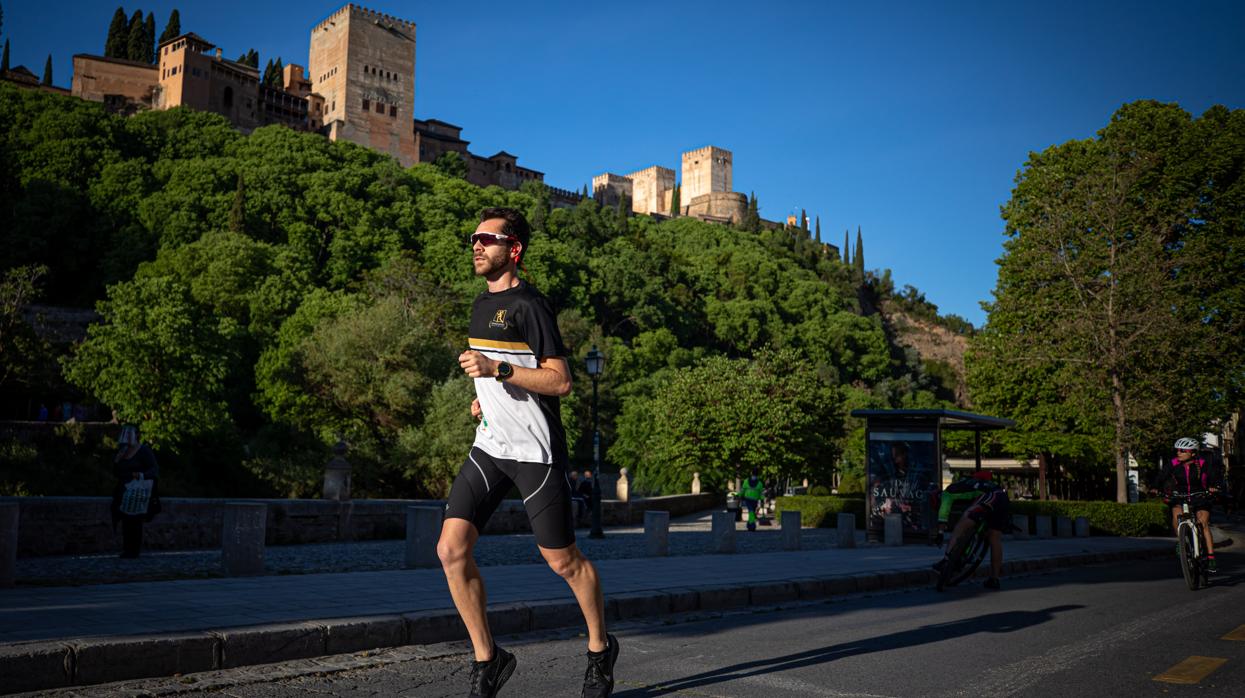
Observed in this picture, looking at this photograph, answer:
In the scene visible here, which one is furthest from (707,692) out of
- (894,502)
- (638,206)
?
(638,206)

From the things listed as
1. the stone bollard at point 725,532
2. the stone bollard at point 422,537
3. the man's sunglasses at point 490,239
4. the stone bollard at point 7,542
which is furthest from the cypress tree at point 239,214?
the man's sunglasses at point 490,239

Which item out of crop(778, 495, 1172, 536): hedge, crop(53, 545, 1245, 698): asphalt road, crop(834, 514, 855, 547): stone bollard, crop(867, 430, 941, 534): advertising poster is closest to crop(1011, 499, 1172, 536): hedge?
crop(778, 495, 1172, 536): hedge

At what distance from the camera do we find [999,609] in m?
8.84

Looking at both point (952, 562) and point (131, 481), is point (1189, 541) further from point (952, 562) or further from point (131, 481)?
point (131, 481)

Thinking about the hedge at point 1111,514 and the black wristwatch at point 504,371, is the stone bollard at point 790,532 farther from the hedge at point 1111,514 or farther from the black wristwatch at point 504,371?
the black wristwatch at point 504,371

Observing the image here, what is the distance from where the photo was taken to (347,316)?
43.3 m

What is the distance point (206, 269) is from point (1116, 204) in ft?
152

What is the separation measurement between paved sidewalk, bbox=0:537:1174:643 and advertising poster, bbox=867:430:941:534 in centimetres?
639

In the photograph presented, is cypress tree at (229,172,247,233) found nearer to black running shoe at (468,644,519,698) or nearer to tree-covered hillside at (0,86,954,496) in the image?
tree-covered hillside at (0,86,954,496)

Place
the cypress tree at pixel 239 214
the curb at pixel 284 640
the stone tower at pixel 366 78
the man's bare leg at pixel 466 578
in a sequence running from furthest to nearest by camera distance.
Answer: the stone tower at pixel 366 78, the cypress tree at pixel 239 214, the curb at pixel 284 640, the man's bare leg at pixel 466 578

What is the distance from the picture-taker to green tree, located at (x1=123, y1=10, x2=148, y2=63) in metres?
95.8

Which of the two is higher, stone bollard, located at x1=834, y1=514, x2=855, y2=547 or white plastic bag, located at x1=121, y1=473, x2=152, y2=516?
white plastic bag, located at x1=121, y1=473, x2=152, y2=516

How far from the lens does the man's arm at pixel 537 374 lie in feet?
13.3

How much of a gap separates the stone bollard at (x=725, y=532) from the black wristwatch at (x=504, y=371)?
1154 centimetres
